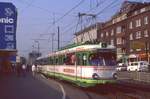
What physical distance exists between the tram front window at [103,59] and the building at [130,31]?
55.5 metres

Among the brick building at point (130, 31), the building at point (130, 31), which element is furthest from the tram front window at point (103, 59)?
the building at point (130, 31)

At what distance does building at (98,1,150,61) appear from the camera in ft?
269

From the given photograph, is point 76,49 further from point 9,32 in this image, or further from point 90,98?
point 9,32

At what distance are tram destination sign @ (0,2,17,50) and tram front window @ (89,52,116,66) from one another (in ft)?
50.5

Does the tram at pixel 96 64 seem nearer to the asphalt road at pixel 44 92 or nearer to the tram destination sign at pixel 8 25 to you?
the asphalt road at pixel 44 92

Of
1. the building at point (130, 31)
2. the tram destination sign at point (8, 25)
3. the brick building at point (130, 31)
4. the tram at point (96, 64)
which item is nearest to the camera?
the tram at point (96, 64)

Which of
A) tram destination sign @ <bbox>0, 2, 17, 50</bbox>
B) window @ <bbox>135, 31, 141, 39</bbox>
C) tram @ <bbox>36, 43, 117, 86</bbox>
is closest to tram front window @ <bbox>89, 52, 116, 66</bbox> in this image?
tram @ <bbox>36, 43, 117, 86</bbox>

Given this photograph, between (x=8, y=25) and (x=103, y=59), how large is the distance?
16.3 m

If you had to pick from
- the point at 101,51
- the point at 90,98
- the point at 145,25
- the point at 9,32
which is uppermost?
the point at 145,25

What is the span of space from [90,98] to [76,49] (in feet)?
21.3

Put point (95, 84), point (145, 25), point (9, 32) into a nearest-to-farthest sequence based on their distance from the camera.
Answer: point (95, 84), point (9, 32), point (145, 25)

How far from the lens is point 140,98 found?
1992cm

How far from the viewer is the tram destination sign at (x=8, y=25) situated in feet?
123

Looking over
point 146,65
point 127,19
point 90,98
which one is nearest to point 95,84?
point 90,98
